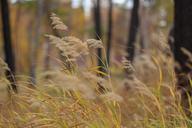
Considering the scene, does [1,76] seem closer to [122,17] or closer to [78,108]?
[78,108]

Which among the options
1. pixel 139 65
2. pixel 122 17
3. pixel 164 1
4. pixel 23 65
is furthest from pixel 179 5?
pixel 122 17

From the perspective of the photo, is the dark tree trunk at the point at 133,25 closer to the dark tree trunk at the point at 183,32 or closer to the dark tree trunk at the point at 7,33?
the dark tree trunk at the point at 7,33

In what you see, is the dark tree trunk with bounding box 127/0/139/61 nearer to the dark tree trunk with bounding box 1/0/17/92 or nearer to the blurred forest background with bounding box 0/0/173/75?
the dark tree trunk with bounding box 1/0/17/92

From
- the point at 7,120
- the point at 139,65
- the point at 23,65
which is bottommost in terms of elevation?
the point at 23,65

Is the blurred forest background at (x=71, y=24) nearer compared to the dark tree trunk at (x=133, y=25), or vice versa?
the dark tree trunk at (x=133, y=25)

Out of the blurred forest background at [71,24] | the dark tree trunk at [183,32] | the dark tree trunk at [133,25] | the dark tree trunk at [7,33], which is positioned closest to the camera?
the dark tree trunk at [183,32]

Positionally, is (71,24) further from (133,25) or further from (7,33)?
(7,33)

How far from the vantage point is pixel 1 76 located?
4457 millimetres

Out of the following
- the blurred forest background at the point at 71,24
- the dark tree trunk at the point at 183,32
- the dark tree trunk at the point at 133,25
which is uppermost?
the dark tree trunk at the point at 183,32

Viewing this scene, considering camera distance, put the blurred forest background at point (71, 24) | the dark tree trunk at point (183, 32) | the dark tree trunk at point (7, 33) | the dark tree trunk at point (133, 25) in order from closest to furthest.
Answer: the dark tree trunk at point (183, 32) → the dark tree trunk at point (7, 33) → the dark tree trunk at point (133, 25) → the blurred forest background at point (71, 24)

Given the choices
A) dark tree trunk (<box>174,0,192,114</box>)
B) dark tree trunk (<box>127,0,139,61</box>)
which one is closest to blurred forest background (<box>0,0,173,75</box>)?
dark tree trunk (<box>127,0,139,61</box>)

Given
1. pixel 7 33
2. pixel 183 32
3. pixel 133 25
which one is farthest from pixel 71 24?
pixel 183 32

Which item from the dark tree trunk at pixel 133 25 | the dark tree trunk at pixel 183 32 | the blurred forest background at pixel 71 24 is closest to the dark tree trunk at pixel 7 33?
the dark tree trunk at pixel 133 25

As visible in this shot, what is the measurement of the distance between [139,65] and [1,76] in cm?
552
